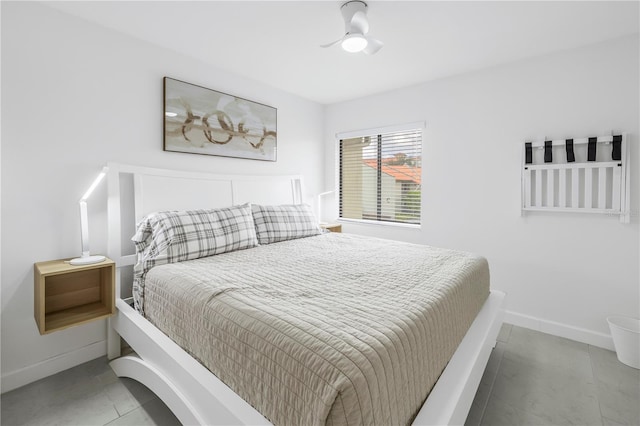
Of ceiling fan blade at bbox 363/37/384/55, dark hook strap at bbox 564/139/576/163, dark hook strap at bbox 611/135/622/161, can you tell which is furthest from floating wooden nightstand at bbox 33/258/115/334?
dark hook strap at bbox 611/135/622/161

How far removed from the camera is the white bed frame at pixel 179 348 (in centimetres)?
117

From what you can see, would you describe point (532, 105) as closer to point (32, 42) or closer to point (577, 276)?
point (577, 276)

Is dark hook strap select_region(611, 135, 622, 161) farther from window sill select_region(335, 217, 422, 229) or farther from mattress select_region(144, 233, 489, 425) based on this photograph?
window sill select_region(335, 217, 422, 229)

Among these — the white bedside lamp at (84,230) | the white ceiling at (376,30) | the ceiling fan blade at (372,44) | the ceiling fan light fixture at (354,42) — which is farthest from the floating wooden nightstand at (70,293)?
the ceiling fan blade at (372,44)

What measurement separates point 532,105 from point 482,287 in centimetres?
172

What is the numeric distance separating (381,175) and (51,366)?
344 centimetres

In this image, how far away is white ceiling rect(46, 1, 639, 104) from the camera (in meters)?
1.96

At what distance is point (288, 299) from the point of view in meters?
1.37

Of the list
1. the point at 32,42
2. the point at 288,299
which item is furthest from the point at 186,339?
the point at 32,42

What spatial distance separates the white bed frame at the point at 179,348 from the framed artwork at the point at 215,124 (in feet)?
0.88

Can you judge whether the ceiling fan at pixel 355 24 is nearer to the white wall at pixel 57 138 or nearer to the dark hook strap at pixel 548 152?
the white wall at pixel 57 138

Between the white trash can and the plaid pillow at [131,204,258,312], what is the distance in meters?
2.72

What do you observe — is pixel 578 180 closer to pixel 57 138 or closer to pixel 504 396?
pixel 504 396

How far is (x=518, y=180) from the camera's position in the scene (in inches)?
108
